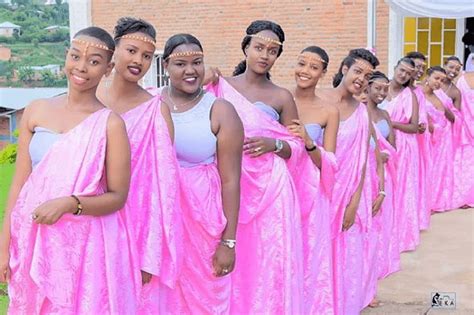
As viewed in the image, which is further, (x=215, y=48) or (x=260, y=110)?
(x=215, y=48)

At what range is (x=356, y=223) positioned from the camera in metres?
4.61

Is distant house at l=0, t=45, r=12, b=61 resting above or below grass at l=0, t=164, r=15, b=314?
above

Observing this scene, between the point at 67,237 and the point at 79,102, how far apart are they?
1.81 ft

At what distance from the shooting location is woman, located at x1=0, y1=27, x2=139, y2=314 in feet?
8.63

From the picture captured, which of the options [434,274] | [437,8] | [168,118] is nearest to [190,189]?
[168,118]

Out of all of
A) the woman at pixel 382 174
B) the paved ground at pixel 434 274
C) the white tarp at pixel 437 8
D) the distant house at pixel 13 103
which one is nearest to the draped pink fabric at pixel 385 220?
the woman at pixel 382 174

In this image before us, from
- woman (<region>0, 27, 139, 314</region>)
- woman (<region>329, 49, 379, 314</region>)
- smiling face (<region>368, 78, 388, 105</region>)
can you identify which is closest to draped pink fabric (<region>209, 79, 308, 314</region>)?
woman (<region>329, 49, 379, 314</region>)

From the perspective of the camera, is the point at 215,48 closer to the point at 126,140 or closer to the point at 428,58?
the point at 428,58

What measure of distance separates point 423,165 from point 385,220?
2.12 meters

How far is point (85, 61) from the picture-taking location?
2752 mm

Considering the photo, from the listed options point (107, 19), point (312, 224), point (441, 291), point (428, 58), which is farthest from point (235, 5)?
point (312, 224)

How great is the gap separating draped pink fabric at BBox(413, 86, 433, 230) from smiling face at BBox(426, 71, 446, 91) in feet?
1.57

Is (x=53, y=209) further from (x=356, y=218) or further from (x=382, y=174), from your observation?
(x=382, y=174)

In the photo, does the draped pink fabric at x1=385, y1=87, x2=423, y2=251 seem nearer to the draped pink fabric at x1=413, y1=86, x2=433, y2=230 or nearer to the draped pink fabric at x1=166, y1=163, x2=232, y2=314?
the draped pink fabric at x1=413, y1=86, x2=433, y2=230
